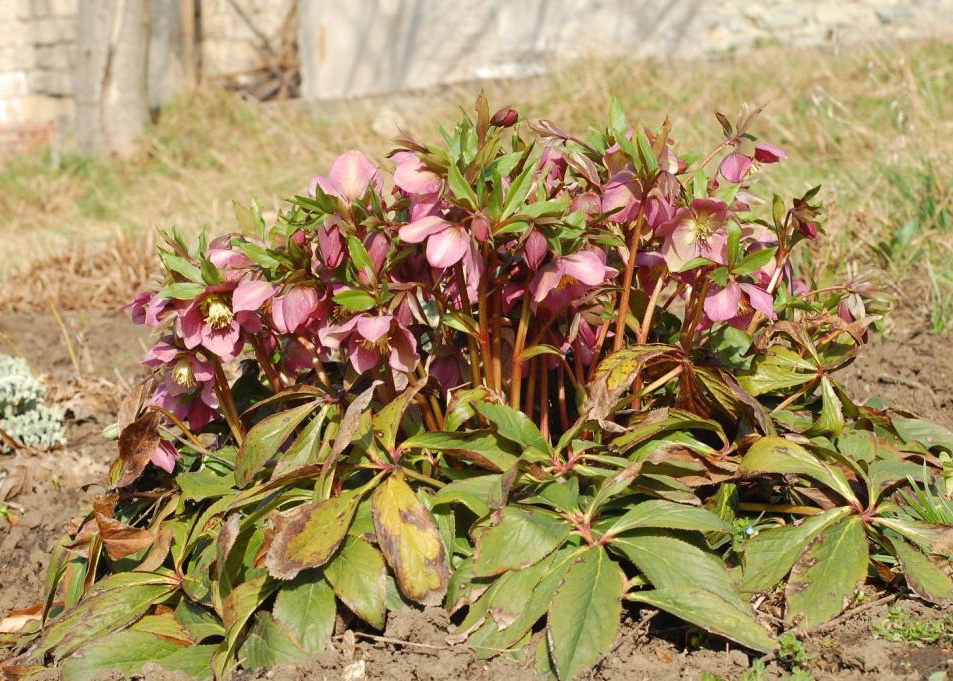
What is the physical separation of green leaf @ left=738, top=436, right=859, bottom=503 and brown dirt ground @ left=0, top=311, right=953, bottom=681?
21 centimetres

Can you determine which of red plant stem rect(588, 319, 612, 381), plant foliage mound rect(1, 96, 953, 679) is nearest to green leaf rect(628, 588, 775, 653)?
plant foliage mound rect(1, 96, 953, 679)

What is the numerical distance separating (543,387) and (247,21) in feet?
32.6

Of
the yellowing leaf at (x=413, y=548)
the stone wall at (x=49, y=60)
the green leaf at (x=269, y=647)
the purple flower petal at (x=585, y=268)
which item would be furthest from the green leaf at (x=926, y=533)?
the stone wall at (x=49, y=60)

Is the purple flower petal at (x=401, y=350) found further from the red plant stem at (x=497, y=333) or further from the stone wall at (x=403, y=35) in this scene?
the stone wall at (x=403, y=35)

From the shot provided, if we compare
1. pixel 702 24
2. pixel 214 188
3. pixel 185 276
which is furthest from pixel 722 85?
pixel 185 276

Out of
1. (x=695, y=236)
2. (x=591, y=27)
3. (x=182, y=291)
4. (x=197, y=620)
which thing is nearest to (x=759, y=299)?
(x=695, y=236)

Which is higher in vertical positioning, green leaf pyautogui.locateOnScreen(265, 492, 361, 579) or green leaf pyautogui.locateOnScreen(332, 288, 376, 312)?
green leaf pyautogui.locateOnScreen(332, 288, 376, 312)

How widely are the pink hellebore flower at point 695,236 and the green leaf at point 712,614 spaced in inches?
20.0

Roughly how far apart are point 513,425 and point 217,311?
512 millimetres

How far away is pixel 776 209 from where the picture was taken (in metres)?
1.71

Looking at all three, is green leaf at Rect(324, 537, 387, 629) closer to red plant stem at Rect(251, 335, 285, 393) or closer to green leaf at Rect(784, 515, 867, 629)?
red plant stem at Rect(251, 335, 285, 393)

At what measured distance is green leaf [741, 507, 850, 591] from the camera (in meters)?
1.55

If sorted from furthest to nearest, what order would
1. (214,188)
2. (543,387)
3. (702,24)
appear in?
1. (702,24)
2. (214,188)
3. (543,387)

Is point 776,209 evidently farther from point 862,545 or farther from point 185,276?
point 185,276
